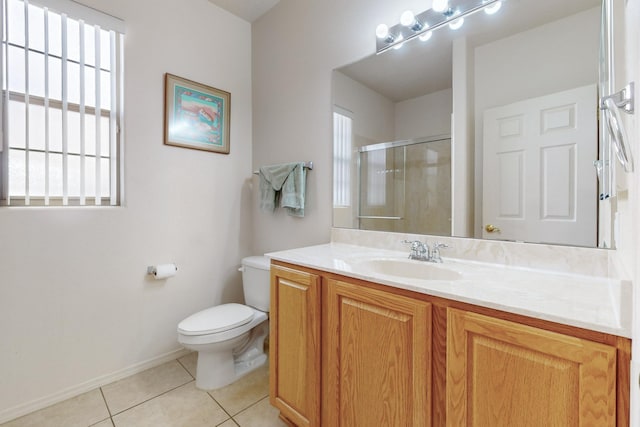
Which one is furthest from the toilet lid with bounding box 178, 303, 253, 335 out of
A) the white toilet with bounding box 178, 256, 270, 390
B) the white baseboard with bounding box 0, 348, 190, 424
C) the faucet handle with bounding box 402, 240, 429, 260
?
the faucet handle with bounding box 402, 240, 429, 260

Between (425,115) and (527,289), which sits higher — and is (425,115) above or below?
above

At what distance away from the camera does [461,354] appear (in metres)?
0.78

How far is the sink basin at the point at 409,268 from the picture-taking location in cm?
119

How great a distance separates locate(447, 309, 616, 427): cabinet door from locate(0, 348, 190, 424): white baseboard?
6.36 ft

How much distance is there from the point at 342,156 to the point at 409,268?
0.84 meters

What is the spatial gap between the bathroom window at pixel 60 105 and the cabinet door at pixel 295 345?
134 centimetres

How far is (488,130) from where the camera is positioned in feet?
4.05

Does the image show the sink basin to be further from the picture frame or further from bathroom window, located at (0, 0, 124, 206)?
bathroom window, located at (0, 0, 124, 206)

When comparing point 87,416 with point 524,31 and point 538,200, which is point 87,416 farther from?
point 524,31

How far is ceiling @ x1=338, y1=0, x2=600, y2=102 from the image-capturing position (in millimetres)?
1097

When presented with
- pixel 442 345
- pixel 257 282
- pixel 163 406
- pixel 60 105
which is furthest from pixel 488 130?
pixel 60 105

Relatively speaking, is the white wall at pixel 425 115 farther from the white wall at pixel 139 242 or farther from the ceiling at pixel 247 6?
the ceiling at pixel 247 6

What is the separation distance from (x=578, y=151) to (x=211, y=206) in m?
2.18

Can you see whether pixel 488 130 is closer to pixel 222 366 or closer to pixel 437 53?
pixel 437 53
